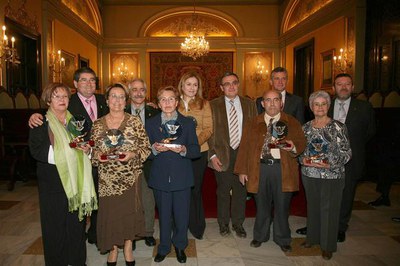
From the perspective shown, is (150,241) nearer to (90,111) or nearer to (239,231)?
(239,231)

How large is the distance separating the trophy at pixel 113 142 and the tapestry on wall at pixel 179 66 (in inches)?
473

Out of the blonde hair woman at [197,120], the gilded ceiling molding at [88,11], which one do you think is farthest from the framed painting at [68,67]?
the blonde hair woman at [197,120]

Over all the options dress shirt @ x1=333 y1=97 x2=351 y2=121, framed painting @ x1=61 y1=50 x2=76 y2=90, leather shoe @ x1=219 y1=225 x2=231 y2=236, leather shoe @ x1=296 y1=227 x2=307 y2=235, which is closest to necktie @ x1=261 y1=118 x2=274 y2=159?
dress shirt @ x1=333 y1=97 x2=351 y2=121

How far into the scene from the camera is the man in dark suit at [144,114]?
10.6 feet

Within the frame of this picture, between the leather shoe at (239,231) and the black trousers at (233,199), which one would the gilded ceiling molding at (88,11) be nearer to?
the black trousers at (233,199)

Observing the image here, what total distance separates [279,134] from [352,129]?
110cm

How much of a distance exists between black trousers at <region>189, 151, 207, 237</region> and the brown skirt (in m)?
0.88

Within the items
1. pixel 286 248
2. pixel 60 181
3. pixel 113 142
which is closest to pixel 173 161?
pixel 113 142

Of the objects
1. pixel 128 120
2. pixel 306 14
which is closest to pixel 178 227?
pixel 128 120

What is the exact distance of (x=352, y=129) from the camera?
3.44m

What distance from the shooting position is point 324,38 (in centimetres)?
1040

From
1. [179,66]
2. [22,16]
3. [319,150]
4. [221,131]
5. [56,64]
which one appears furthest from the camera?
[179,66]

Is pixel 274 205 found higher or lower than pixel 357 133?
lower

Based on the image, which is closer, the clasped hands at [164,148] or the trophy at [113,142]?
the trophy at [113,142]
